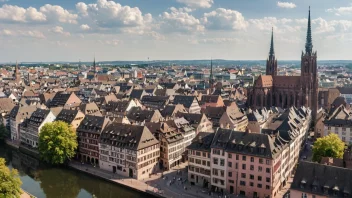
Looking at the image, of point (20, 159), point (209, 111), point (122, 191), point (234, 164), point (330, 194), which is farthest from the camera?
point (209, 111)

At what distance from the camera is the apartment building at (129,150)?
→ 84125 millimetres

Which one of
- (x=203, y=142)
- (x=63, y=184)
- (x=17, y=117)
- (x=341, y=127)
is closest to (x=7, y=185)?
(x=63, y=184)

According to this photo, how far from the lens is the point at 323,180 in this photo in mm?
54594

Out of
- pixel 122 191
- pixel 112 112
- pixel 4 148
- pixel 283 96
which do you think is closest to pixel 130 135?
pixel 122 191

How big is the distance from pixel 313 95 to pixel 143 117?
8959cm

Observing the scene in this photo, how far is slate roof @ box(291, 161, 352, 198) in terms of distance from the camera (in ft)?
175

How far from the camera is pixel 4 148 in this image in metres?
119

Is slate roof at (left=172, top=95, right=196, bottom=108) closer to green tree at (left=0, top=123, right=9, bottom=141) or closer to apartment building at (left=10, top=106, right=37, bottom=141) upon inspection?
apartment building at (left=10, top=106, right=37, bottom=141)

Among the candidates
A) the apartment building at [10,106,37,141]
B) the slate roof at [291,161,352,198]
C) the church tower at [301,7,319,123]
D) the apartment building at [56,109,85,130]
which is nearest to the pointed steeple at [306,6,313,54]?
the church tower at [301,7,319,123]

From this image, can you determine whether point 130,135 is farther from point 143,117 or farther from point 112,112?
point 112,112

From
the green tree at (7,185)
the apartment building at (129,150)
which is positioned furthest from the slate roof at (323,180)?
the green tree at (7,185)

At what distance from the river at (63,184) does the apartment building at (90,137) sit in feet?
22.0

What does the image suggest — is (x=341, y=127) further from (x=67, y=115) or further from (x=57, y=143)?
(x=67, y=115)

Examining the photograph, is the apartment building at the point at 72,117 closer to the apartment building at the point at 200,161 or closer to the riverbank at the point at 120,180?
the riverbank at the point at 120,180
